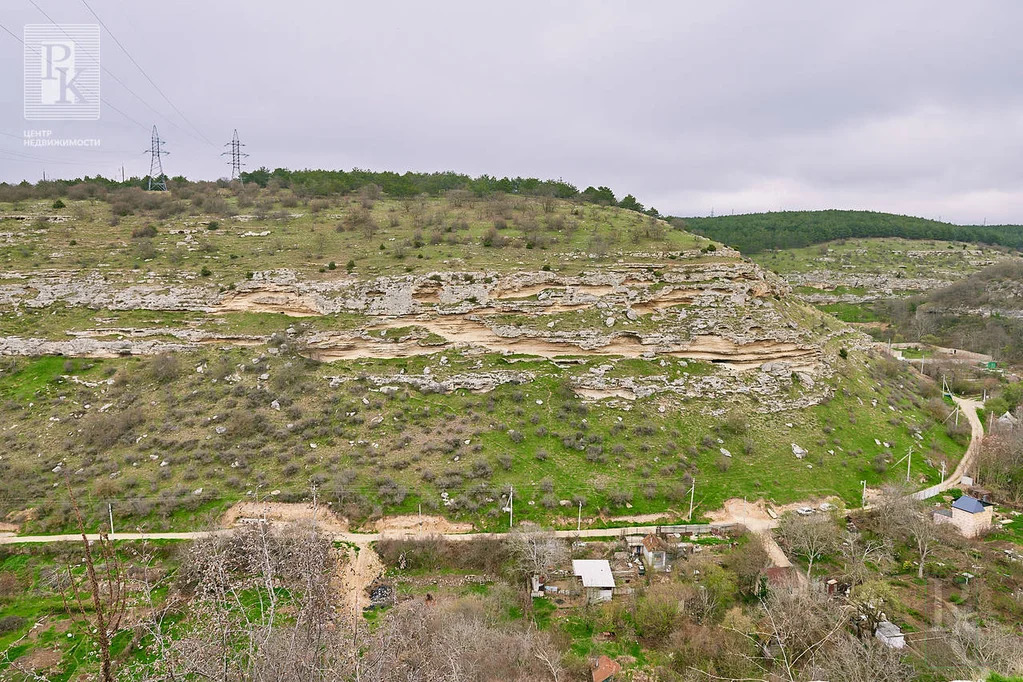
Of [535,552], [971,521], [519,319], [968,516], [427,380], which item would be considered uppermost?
[519,319]

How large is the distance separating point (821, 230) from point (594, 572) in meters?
103

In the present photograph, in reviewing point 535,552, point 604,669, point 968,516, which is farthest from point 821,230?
point 604,669

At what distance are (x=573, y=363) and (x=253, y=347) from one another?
18.0m

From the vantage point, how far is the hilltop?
72.0 ft

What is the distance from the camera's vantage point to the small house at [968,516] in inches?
840

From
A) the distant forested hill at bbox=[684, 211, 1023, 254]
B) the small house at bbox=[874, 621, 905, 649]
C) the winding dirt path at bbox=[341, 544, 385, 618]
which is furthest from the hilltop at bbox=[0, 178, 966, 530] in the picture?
the distant forested hill at bbox=[684, 211, 1023, 254]

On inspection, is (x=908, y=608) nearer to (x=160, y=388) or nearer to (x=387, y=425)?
(x=387, y=425)

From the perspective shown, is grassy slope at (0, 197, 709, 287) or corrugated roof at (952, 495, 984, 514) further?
grassy slope at (0, 197, 709, 287)

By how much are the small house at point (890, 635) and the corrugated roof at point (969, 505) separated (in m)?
9.36

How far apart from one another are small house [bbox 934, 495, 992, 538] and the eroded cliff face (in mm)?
7565

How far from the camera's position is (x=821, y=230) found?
99.1 metres

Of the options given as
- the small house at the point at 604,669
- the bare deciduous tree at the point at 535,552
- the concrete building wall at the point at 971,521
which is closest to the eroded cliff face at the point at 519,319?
the concrete building wall at the point at 971,521

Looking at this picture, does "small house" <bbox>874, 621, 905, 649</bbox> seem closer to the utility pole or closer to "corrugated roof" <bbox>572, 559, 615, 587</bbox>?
the utility pole

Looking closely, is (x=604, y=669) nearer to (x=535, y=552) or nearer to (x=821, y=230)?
(x=535, y=552)
